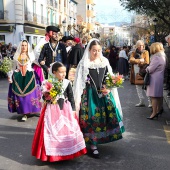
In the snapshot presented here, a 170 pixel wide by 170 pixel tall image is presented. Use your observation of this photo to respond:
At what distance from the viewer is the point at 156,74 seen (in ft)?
23.4

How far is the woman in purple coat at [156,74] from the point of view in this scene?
22.9 feet

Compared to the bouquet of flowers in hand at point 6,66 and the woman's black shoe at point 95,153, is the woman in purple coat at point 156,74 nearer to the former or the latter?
the woman's black shoe at point 95,153

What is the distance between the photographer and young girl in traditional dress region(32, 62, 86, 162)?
4457 mm

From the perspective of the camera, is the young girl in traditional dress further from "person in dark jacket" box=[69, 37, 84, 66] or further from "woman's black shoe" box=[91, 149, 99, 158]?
"person in dark jacket" box=[69, 37, 84, 66]

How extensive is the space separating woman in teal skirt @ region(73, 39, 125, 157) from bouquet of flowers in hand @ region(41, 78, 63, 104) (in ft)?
1.45

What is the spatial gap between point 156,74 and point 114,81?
8.25 ft

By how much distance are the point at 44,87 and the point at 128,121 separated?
3151mm

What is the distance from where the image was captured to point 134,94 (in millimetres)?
11078

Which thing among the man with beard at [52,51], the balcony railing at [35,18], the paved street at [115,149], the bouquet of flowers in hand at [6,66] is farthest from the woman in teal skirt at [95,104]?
the balcony railing at [35,18]

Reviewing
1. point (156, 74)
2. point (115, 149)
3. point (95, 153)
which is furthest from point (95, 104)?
point (156, 74)

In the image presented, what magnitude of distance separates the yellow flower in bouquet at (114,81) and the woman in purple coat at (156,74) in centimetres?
235

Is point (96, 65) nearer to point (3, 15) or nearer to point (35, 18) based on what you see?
point (3, 15)

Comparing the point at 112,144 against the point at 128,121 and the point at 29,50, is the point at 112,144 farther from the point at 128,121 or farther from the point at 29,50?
the point at 29,50

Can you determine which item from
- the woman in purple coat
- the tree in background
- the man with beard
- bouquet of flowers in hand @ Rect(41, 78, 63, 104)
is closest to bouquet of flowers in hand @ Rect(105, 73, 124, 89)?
bouquet of flowers in hand @ Rect(41, 78, 63, 104)
